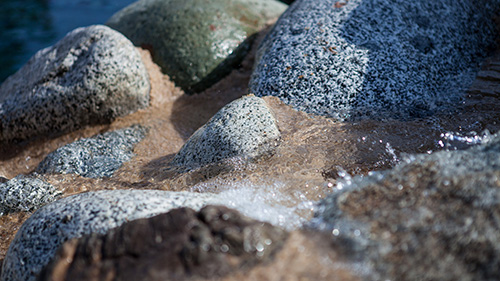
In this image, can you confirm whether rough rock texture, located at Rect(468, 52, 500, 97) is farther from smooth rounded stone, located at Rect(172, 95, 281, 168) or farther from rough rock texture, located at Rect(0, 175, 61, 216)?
rough rock texture, located at Rect(0, 175, 61, 216)

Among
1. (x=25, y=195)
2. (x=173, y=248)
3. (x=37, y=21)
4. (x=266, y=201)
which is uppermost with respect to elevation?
(x=173, y=248)

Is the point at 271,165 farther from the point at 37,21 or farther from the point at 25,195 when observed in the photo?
the point at 37,21

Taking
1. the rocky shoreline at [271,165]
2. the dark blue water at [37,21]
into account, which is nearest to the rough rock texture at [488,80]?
the rocky shoreline at [271,165]

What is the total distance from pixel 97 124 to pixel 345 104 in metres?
2.69

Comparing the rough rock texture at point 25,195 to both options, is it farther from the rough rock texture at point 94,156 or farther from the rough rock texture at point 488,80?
the rough rock texture at point 488,80

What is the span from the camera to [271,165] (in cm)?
293

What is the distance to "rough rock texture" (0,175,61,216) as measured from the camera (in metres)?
3.25

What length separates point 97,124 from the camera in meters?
4.75

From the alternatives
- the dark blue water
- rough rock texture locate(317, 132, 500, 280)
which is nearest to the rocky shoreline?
rough rock texture locate(317, 132, 500, 280)

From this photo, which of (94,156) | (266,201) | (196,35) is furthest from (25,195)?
(196,35)

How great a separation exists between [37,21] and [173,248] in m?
9.80

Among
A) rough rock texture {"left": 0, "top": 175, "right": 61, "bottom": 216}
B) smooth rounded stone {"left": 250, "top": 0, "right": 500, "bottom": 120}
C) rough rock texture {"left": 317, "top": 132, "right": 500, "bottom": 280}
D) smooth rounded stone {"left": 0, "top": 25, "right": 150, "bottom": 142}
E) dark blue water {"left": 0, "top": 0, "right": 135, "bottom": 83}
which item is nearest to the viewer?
rough rock texture {"left": 317, "top": 132, "right": 500, "bottom": 280}

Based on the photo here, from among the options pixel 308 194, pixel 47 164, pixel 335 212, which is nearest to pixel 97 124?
pixel 47 164

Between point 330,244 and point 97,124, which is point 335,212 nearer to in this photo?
point 330,244
